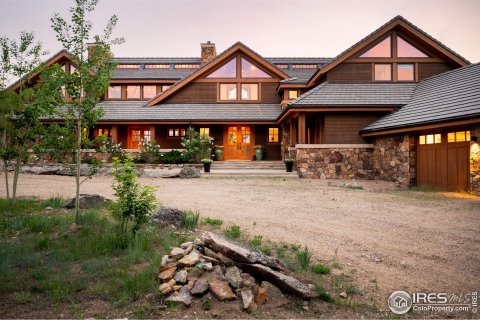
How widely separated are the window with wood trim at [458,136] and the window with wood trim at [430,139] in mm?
467

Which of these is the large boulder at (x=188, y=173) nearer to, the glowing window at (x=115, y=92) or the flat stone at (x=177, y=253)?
the flat stone at (x=177, y=253)

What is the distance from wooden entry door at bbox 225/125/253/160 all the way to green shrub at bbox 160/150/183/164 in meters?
4.97

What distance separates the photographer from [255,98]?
23203 millimetres

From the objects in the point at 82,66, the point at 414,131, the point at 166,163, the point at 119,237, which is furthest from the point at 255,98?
the point at 119,237

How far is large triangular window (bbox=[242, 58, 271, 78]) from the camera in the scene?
2264 centimetres

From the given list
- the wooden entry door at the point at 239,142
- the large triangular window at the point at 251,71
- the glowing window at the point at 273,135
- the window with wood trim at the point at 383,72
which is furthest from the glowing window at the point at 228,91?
the window with wood trim at the point at 383,72

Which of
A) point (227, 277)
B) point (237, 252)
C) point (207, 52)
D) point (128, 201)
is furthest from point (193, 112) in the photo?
point (227, 277)

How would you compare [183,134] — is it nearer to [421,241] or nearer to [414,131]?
[414,131]

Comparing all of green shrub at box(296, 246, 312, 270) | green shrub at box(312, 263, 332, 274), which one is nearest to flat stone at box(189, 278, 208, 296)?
green shrub at box(296, 246, 312, 270)

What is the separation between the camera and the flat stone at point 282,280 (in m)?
3.40

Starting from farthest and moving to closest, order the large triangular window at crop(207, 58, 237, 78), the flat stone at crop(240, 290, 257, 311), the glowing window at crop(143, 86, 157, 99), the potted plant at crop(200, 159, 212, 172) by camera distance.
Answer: the glowing window at crop(143, 86, 157, 99)
the large triangular window at crop(207, 58, 237, 78)
the potted plant at crop(200, 159, 212, 172)
the flat stone at crop(240, 290, 257, 311)

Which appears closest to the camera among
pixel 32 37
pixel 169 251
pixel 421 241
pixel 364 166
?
pixel 169 251

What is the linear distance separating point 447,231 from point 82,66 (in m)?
8.31

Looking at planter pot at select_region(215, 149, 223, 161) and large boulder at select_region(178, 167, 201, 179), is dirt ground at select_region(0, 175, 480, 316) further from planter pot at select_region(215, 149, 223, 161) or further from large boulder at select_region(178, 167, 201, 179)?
planter pot at select_region(215, 149, 223, 161)
